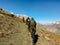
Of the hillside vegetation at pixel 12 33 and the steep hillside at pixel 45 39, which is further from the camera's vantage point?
the steep hillside at pixel 45 39

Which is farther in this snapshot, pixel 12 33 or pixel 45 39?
pixel 45 39

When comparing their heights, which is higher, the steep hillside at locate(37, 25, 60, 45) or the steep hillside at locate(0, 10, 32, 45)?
the steep hillside at locate(0, 10, 32, 45)

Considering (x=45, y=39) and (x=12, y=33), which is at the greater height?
(x=12, y=33)

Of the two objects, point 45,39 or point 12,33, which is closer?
point 12,33

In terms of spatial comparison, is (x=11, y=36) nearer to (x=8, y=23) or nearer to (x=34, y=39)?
(x=8, y=23)

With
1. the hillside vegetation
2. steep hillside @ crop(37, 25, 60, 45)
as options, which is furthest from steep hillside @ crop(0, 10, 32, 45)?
steep hillside @ crop(37, 25, 60, 45)

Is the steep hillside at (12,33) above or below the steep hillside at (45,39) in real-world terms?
above

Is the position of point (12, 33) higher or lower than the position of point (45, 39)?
higher

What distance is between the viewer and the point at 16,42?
37656 mm

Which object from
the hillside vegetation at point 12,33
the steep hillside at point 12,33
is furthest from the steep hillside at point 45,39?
the steep hillside at point 12,33

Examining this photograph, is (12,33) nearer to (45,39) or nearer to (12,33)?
(12,33)

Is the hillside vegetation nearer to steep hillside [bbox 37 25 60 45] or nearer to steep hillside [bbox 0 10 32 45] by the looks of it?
steep hillside [bbox 0 10 32 45]

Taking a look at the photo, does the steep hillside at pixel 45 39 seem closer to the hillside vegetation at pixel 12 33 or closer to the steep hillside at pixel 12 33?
the hillside vegetation at pixel 12 33

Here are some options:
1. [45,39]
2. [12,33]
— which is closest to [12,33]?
[12,33]
